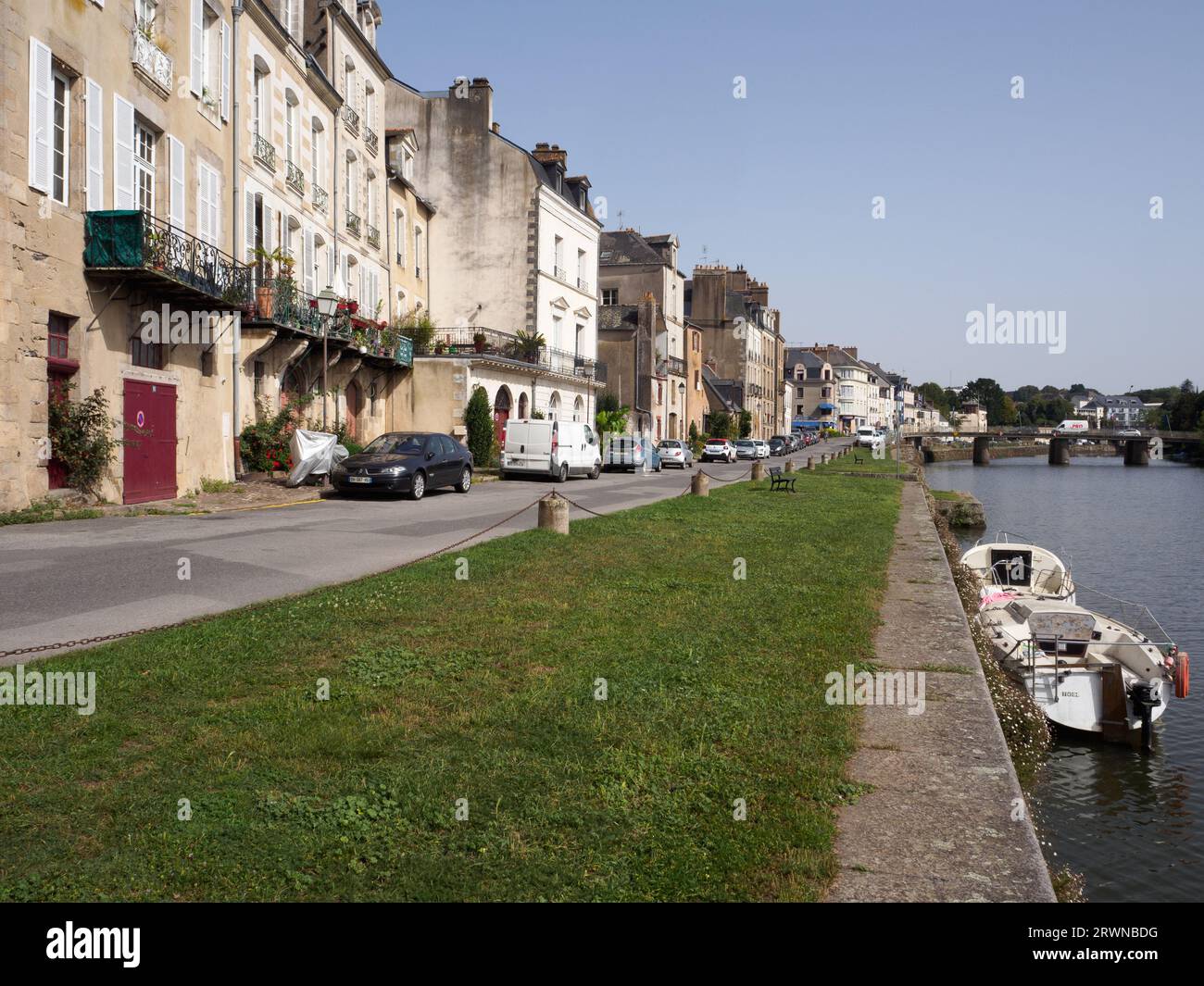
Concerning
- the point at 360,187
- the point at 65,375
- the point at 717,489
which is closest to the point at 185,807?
the point at 65,375

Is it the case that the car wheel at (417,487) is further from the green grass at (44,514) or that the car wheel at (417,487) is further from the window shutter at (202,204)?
the green grass at (44,514)

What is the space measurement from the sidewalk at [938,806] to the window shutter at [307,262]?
2315 centimetres

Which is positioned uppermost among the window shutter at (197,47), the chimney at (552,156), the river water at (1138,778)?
the chimney at (552,156)

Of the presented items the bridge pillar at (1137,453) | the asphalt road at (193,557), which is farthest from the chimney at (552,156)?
the bridge pillar at (1137,453)

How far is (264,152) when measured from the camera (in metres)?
24.0

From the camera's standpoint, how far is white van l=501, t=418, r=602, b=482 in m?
29.8

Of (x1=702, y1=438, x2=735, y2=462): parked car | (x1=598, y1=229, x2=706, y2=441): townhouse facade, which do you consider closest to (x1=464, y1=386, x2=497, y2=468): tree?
(x1=702, y1=438, x2=735, y2=462): parked car

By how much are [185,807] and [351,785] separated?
67cm

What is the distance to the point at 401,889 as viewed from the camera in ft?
11.3

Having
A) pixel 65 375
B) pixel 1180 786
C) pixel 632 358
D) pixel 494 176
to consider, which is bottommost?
pixel 1180 786

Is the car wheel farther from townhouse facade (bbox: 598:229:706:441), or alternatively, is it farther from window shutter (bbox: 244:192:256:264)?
townhouse facade (bbox: 598:229:706:441)

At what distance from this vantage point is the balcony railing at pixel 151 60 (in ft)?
57.3

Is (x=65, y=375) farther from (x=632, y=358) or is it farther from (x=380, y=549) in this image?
(x=632, y=358)

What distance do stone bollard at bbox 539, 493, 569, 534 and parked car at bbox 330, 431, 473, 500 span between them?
7.83 meters
